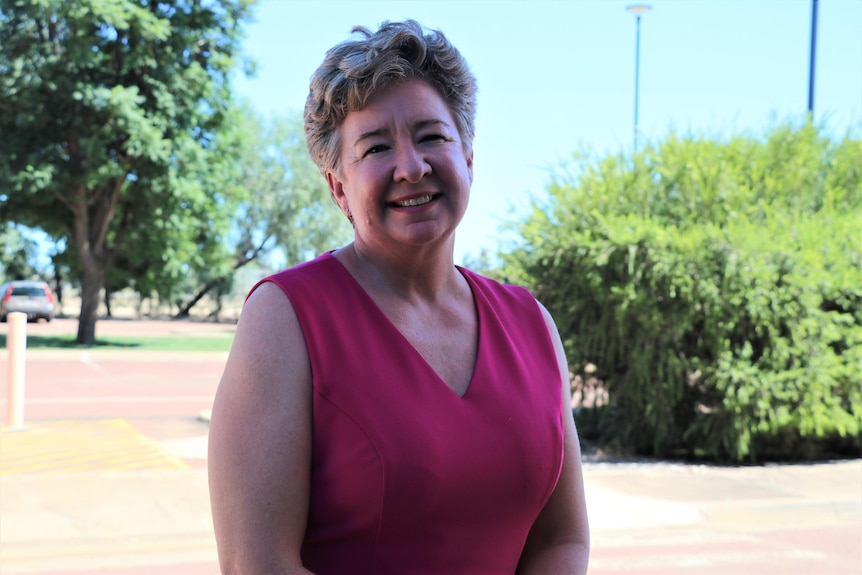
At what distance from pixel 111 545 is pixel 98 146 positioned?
58.3 feet

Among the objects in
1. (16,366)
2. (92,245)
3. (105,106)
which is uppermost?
(105,106)

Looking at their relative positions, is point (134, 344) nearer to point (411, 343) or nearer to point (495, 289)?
point (495, 289)

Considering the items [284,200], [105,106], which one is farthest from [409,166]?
[284,200]

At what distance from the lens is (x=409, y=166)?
172 centimetres

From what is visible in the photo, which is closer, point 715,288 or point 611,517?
point 611,517

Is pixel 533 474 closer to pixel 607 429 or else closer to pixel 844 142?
pixel 607 429

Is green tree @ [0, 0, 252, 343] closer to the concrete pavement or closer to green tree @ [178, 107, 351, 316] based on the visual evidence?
the concrete pavement

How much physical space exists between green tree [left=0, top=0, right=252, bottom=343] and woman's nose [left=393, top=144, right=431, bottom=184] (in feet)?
70.1

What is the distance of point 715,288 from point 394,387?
24.4 ft

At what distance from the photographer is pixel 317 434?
151cm

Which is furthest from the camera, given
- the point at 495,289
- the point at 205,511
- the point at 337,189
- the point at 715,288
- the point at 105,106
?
the point at 105,106

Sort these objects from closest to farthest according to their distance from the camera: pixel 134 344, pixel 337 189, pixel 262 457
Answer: pixel 262 457 → pixel 337 189 → pixel 134 344

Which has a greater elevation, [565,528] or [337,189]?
[337,189]

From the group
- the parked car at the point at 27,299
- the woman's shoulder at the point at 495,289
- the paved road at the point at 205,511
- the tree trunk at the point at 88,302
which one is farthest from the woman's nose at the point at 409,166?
the parked car at the point at 27,299
